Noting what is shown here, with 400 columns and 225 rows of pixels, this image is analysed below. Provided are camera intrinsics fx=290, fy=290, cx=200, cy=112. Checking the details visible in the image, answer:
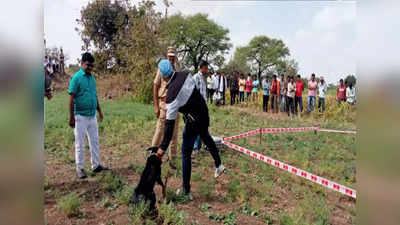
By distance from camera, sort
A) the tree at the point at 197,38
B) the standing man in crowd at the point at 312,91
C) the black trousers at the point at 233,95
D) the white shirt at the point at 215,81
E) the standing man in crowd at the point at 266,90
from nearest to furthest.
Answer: the standing man in crowd at the point at 312,91, the standing man in crowd at the point at 266,90, the white shirt at the point at 215,81, the black trousers at the point at 233,95, the tree at the point at 197,38

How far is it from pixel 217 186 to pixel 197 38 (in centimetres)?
4527

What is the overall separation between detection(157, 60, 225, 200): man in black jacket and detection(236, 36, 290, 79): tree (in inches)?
2254

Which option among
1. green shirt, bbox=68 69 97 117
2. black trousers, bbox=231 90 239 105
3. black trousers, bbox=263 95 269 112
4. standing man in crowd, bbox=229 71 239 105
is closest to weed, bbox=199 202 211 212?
green shirt, bbox=68 69 97 117

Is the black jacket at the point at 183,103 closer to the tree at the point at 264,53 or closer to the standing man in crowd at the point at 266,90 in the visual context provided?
the standing man in crowd at the point at 266,90

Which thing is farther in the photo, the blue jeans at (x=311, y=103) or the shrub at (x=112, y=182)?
the blue jeans at (x=311, y=103)

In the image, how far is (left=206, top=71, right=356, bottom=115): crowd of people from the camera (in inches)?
497

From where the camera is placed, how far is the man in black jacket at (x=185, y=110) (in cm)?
340

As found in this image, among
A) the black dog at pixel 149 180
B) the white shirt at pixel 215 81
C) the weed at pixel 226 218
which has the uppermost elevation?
the white shirt at pixel 215 81

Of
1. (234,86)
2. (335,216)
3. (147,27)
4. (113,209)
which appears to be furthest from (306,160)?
(147,27)

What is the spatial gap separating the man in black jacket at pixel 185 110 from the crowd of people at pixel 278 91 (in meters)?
9.56

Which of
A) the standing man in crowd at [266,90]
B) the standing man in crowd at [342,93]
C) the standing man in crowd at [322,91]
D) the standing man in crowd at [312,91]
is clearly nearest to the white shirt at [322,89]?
the standing man in crowd at [322,91]

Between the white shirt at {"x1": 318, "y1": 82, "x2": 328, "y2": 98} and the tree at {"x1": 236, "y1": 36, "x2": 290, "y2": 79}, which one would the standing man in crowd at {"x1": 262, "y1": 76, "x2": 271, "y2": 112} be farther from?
the tree at {"x1": 236, "y1": 36, "x2": 290, "y2": 79}
